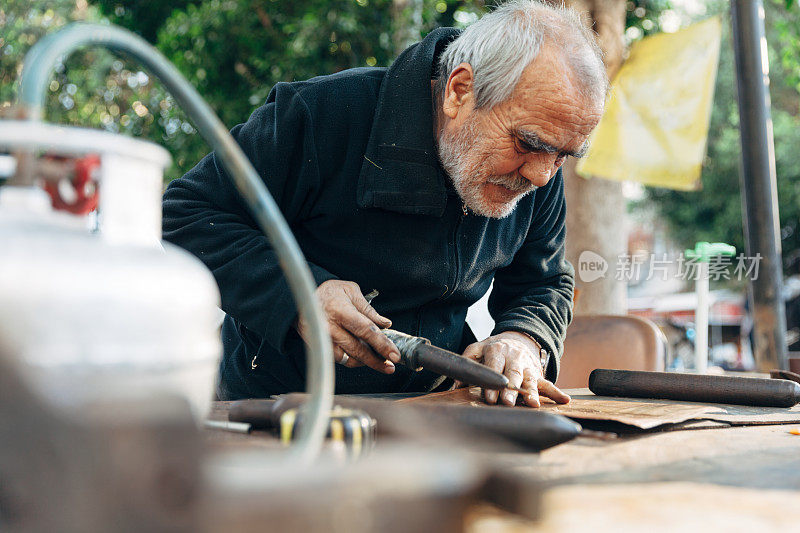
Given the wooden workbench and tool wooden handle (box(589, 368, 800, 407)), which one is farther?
tool wooden handle (box(589, 368, 800, 407))

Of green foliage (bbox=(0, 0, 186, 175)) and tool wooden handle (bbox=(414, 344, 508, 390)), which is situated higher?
green foliage (bbox=(0, 0, 186, 175))

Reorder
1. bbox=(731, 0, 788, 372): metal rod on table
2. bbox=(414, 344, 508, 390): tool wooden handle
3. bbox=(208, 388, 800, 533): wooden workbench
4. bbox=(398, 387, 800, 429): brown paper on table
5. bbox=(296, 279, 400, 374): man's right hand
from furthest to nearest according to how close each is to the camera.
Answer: bbox=(731, 0, 788, 372): metal rod on table
bbox=(296, 279, 400, 374): man's right hand
bbox=(414, 344, 508, 390): tool wooden handle
bbox=(398, 387, 800, 429): brown paper on table
bbox=(208, 388, 800, 533): wooden workbench

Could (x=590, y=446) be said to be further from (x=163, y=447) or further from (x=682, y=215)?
(x=682, y=215)

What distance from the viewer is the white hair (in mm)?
2180

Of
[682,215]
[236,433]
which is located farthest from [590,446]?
[682,215]

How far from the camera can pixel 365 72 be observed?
2506mm

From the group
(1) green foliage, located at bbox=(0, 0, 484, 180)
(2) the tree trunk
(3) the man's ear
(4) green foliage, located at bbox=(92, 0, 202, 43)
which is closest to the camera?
(3) the man's ear

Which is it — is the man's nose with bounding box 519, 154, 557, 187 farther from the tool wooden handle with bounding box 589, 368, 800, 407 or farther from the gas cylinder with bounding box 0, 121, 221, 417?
the gas cylinder with bounding box 0, 121, 221, 417

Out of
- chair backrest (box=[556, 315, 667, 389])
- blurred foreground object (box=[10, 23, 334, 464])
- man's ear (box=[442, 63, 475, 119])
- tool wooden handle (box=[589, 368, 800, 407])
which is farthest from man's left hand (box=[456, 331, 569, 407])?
blurred foreground object (box=[10, 23, 334, 464])

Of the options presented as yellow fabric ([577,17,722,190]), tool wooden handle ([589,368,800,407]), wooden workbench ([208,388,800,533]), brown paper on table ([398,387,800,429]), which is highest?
yellow fabric ([577,17,722,190])

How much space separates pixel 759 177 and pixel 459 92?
3.04 meters

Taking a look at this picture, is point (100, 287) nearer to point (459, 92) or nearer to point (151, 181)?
point (151, 181)

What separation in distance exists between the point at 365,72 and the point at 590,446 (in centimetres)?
165

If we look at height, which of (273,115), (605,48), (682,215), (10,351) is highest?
(682,215)
